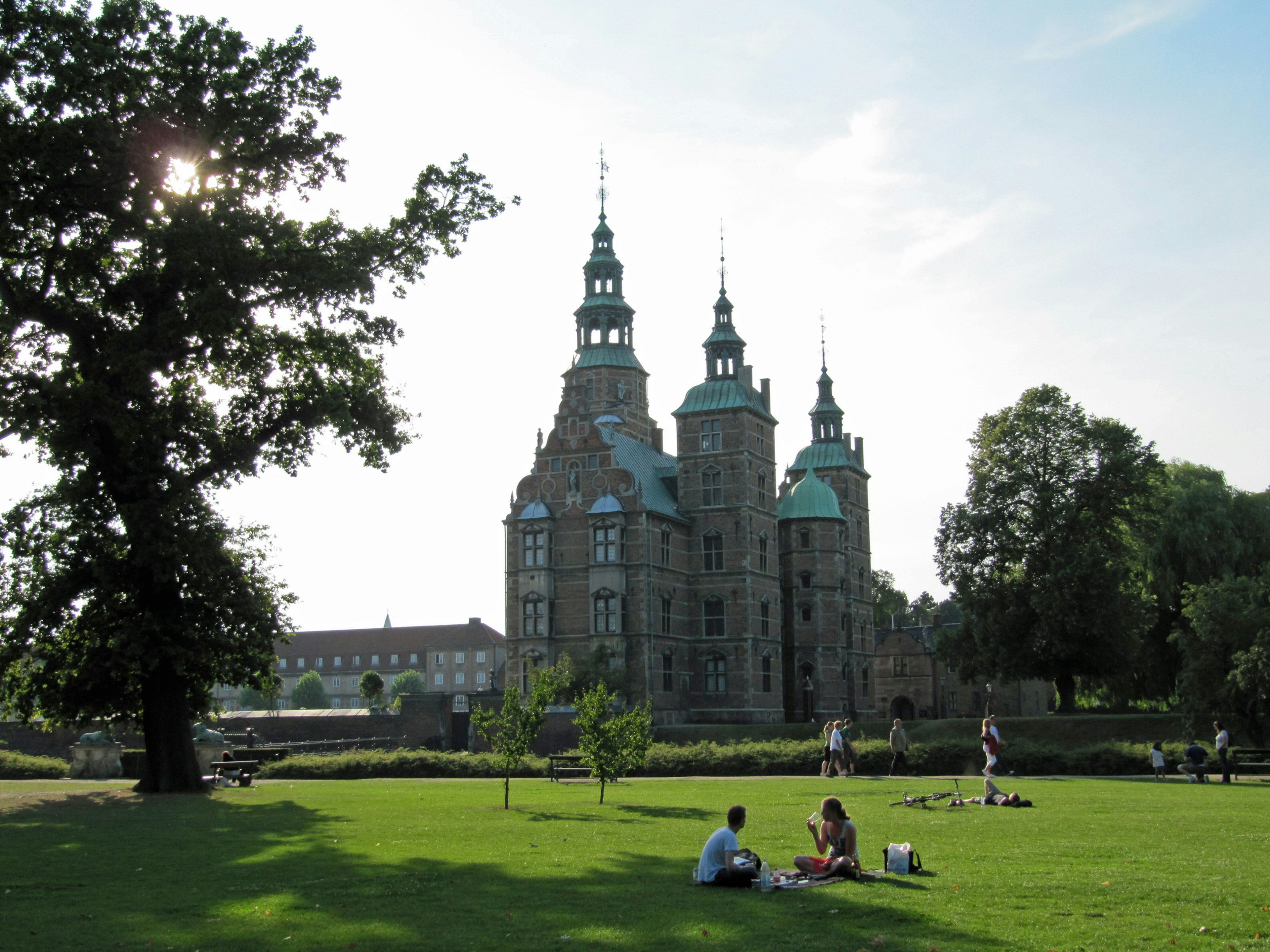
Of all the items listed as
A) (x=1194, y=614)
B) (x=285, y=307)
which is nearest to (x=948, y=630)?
(x=1194, y=614)

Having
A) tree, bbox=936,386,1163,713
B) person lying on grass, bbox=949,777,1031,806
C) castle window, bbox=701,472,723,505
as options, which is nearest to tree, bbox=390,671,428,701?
castle window, bbox=701,472,723,505

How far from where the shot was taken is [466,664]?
12775 centimetres

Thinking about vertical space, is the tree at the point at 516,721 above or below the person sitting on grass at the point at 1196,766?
above

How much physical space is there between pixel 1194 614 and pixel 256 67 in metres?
33.0

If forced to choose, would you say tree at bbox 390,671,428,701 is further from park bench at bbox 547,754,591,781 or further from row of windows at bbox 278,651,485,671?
park bench at bbox 547,754,591,781

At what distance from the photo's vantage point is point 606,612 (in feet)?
195

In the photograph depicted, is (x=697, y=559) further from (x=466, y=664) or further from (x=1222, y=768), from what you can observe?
(x=466, y=664)

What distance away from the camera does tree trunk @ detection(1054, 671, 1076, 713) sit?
4906cm

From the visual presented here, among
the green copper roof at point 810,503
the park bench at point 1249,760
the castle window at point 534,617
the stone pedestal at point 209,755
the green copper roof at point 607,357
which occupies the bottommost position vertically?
the stone pedestal at point 209,755

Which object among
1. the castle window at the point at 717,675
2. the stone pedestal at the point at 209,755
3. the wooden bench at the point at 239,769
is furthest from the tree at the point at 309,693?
the wooden bench at the point at 239,769

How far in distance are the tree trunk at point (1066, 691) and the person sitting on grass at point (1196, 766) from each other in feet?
62.2

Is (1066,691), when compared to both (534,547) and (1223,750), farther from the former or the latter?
(534,547)

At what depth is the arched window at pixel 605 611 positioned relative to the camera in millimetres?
59031

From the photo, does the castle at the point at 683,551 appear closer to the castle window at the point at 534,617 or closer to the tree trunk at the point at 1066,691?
the castle window at the point at 534,617
